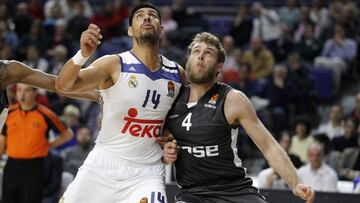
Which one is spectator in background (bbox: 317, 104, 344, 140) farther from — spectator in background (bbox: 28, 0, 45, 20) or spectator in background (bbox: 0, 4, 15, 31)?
spectator in background (bbox: 28, 0, 45, 20)

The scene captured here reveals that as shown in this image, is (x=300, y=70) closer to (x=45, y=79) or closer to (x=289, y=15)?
(x=289, y=15)

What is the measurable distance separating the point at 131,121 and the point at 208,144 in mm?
678

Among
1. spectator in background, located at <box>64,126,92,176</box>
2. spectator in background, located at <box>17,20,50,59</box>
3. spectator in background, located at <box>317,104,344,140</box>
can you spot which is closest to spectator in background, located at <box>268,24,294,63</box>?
spectator in background, located at <box>317,104,344,140</box>

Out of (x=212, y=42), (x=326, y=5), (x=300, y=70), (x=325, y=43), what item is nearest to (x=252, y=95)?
(x=300, y=70)

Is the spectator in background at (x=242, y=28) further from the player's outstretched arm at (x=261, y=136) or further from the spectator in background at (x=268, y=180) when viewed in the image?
the player's outstretched arm at (x=261, y=136)

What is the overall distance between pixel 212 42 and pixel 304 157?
5688mm

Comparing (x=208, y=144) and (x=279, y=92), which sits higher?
(x=279, y=92)

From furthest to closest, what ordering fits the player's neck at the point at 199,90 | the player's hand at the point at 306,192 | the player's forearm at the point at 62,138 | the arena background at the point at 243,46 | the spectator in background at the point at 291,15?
the spectator in background at the point at 291,15, the arena background at the point at 243,46, the player's forearm at the point at 62,138, the player's neck at the point at 199,90, the player's hand at the point at 306,192

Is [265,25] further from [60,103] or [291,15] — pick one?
[60,103]

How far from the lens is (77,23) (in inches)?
695

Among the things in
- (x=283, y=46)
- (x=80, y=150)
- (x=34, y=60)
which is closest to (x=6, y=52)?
(x=34, y=60)

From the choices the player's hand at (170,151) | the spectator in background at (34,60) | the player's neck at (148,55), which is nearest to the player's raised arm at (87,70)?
the player's neck at (148,55)

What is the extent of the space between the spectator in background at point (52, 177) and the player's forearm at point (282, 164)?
5637 mm

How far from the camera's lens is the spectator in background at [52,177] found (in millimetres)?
12188
